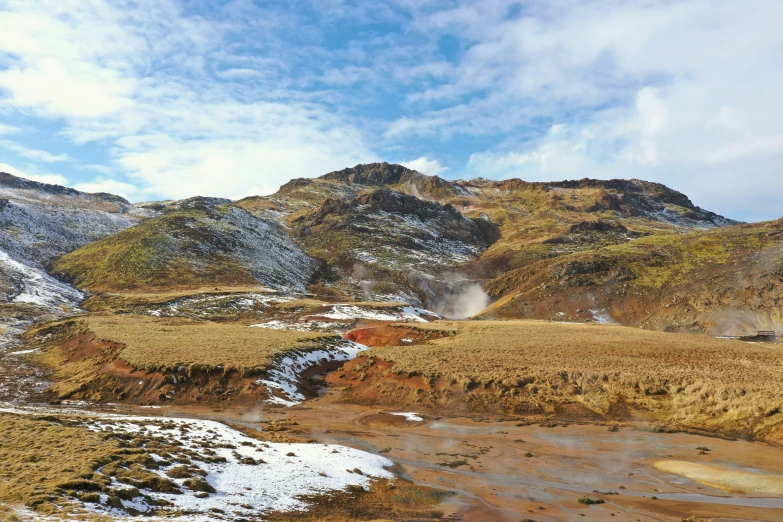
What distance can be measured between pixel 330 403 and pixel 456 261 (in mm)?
120851

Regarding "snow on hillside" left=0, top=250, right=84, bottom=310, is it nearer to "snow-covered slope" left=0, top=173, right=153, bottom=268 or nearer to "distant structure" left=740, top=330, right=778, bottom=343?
"snow-covered slope" left=0, top=173, right=153, bottom=268

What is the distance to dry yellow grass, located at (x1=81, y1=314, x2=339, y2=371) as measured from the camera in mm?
36625

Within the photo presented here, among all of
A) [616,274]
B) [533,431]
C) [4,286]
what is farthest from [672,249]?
[4,286]

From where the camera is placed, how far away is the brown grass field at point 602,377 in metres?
26.7

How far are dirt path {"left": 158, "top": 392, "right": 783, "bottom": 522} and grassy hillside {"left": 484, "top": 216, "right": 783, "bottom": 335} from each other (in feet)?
206

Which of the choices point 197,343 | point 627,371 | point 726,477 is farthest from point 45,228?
point 726,477

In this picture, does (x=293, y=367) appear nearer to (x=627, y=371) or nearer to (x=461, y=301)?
(x=627, y=371)

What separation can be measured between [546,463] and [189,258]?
372 feet

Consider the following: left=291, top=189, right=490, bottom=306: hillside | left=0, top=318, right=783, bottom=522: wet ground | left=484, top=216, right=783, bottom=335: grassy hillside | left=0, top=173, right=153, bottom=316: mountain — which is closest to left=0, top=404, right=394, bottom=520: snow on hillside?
left=0, top=318, right=783, bottom=522: wet ground

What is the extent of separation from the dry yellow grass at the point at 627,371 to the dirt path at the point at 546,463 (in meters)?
3.71

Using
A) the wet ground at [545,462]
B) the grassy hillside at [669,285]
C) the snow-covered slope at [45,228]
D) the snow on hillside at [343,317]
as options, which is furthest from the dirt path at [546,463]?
the snow-covered slope at [45,228]

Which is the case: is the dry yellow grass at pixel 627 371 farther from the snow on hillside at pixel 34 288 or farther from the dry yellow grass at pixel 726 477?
the snow on hillside at pixel 34 288

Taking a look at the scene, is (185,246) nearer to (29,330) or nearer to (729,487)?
(29,330)

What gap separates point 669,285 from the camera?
89062 mm
